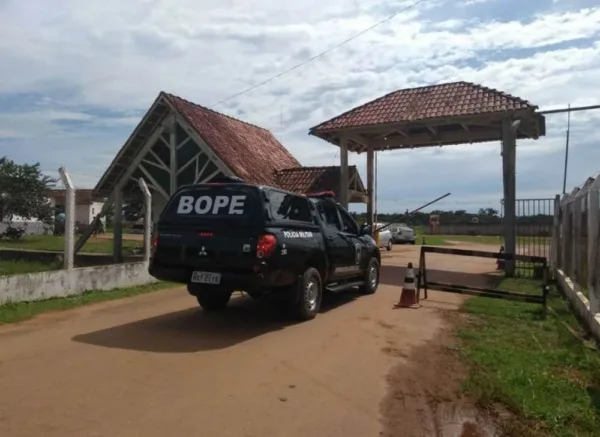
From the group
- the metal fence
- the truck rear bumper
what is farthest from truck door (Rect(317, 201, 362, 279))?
the metal fence

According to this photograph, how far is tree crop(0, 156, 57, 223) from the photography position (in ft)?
112

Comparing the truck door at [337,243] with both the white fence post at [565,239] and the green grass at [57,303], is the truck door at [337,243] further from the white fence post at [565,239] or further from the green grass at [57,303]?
the white fence post at [565,239]

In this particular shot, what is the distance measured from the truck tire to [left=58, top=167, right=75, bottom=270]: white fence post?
4.67 m

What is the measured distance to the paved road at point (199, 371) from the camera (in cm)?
444

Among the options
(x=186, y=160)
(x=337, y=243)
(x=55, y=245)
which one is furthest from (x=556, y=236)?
(x=55, y=245)

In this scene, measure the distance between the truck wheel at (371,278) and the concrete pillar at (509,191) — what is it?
5294 mm

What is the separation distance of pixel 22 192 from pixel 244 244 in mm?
31235

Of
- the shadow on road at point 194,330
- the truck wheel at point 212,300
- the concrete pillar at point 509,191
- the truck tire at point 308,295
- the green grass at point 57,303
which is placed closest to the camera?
the shadow on road at point 194,330

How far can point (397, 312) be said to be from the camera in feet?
32.3

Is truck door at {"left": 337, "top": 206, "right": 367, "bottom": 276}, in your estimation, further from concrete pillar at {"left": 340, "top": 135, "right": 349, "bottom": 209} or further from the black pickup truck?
concrete pillar at {"left": 340, "top": 135, "right": 349, "bottom": 209}

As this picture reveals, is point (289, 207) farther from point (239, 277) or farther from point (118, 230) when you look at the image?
point (118, 230)

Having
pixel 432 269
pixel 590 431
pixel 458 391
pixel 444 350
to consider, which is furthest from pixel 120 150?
pixel 590 431

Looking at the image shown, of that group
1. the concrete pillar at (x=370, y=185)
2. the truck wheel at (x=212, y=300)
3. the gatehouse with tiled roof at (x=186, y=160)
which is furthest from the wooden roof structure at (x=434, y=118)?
the truck wheel at (x=212, y=300)

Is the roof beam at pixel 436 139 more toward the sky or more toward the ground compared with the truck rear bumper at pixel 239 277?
more toward the sky
